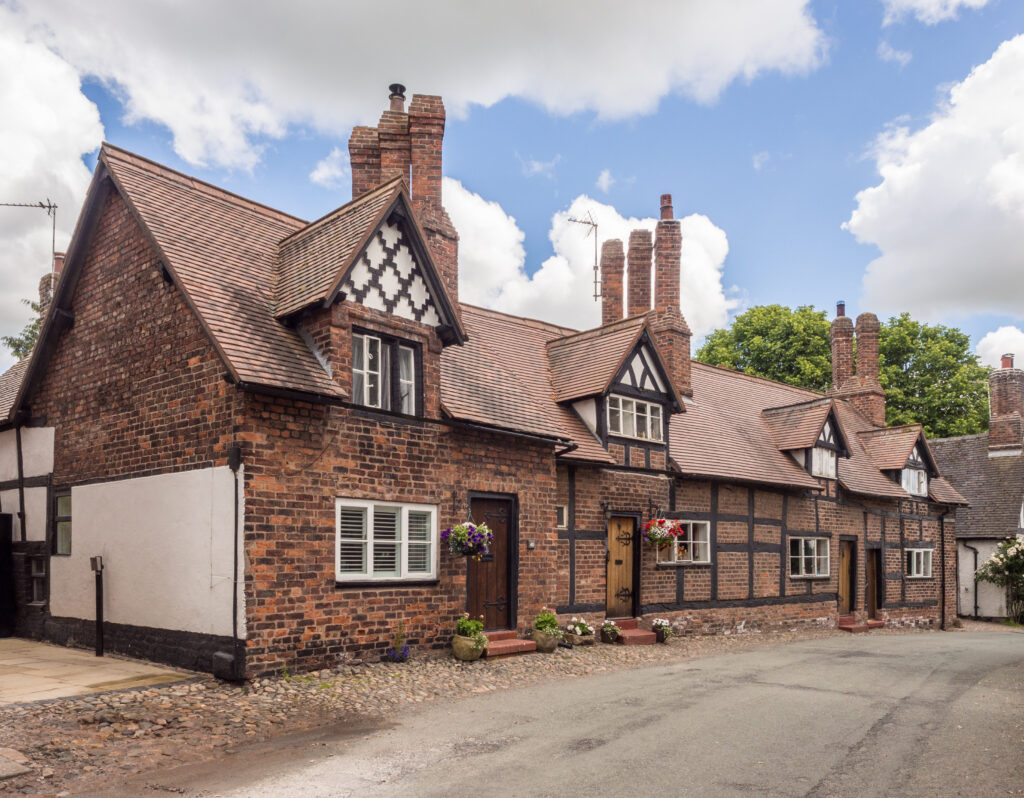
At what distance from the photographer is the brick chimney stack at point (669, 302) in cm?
2230

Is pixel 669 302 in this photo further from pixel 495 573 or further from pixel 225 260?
pixel 225 260

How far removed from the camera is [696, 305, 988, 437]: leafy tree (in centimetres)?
4125

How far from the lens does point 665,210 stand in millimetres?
22859

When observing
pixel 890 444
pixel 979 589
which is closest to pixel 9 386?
pixel 890 444

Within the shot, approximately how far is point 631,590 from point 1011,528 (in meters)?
21.1

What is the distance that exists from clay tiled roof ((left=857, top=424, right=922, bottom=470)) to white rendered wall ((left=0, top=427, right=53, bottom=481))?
24187mm

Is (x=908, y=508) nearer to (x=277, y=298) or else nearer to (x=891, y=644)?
(x=891, y=644)

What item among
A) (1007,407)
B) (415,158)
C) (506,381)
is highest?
(415,158)

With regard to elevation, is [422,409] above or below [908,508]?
above

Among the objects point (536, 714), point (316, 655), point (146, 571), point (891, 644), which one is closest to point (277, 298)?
point (146, 571)

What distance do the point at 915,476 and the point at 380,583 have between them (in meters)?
22.6

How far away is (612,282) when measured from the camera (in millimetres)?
22797

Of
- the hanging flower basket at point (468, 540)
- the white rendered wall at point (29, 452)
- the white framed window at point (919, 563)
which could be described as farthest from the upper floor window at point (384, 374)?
the white framed window at point (919, 563)

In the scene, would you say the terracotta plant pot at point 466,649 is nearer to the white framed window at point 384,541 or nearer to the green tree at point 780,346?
the white framed window at point 384,541
